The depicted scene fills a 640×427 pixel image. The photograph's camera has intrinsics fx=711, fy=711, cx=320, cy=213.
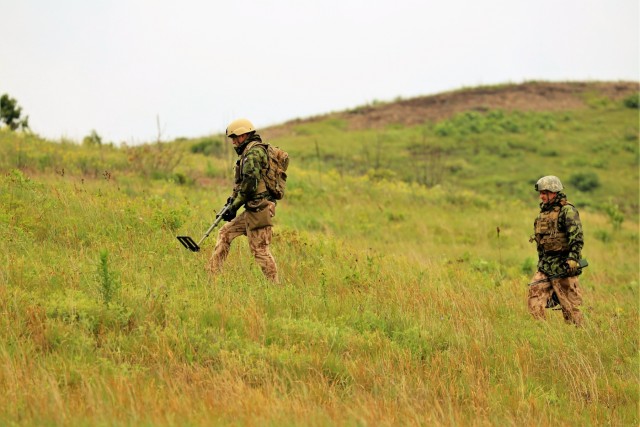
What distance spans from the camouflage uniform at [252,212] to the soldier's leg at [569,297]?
3201 mm

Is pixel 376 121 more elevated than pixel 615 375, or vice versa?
pixel 376 121

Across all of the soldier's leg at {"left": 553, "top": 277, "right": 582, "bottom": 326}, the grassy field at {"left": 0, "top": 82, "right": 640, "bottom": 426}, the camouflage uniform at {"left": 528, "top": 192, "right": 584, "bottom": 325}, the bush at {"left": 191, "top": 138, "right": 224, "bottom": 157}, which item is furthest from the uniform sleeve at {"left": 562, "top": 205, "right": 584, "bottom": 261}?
the bush at {"left": 191, "top": 138, "right": 224, "bottom": 157}

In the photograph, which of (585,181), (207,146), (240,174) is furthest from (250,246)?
(585,181)

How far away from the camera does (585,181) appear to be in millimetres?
25375

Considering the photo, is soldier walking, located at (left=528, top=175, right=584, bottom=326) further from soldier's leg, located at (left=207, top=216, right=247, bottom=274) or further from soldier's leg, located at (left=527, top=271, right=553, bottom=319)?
soldier's leg, located at (left=207, top=216, right=247, bottom=274)

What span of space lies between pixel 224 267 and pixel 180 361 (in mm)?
2587

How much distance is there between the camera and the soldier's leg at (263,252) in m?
7.82

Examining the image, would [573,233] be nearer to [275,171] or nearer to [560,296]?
[560,296]

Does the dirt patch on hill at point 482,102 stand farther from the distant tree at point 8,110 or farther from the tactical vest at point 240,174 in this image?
the tactical vest at point 240,174

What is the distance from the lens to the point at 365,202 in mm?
17281

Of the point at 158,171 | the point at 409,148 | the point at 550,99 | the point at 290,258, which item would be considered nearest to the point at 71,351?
the point at 290,258

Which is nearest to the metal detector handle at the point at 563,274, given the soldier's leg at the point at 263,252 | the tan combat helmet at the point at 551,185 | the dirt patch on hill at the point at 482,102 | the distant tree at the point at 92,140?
the tan combat helmet at the point at 551,185

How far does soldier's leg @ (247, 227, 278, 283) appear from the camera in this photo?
7816 millimetres

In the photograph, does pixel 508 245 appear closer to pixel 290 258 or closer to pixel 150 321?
pixel 290 258
